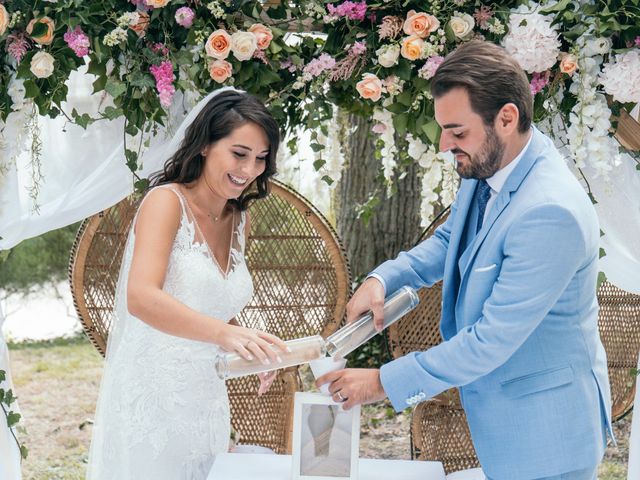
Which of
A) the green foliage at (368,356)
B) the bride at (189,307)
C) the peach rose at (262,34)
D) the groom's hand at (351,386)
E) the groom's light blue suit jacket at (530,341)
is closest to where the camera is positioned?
the groom's light blue suit jacket at (530,341)

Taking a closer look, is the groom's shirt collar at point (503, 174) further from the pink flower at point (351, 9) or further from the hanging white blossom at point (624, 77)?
the pink flower at point (351, 9)

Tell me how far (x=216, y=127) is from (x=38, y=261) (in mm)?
5986

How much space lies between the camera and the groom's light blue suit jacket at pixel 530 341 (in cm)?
203

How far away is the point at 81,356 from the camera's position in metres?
7.27

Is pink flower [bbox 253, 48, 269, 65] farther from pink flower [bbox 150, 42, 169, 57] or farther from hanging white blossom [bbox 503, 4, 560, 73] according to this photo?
hanging white blossom [bbox 503, 4, 560, 73]

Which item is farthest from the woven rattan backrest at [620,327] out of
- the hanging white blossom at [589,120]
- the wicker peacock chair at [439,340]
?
the hanging white blossom at [589,120]

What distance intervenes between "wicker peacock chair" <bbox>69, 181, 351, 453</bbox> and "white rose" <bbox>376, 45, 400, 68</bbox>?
889mm

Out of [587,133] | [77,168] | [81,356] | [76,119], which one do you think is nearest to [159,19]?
[76,119]

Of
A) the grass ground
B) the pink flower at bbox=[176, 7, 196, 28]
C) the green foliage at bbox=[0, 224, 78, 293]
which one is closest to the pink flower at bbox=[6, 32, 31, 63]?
the pink flower at bbox=[176, 7, 196, 28]

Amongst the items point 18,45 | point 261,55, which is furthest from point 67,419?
point 261,55

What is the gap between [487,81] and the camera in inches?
82.7

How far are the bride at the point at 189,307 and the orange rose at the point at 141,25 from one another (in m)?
0.32

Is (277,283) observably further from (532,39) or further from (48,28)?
(532,39)

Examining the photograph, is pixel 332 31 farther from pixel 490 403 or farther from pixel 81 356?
pixel 81 356
